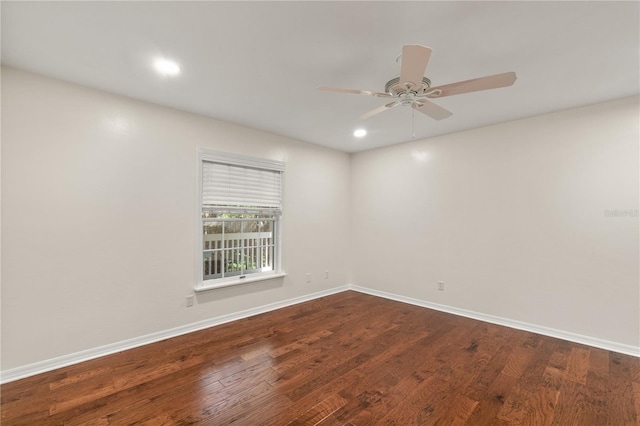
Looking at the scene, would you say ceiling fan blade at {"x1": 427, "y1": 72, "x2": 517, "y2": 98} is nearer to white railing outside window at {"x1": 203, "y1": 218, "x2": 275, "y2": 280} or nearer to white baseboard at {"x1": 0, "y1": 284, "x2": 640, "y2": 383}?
white railing outside window at {"x1": 203, "y1": 218, "x2": 275, "y2": 280}

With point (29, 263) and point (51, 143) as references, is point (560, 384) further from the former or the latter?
point (51, 143)

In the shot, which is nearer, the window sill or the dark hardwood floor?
the dark hardwood floor

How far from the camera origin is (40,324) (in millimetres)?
2465

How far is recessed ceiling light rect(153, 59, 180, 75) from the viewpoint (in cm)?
226

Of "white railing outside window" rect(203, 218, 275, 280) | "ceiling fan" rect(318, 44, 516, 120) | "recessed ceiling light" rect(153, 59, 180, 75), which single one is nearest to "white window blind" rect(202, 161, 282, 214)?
"white railing outside window" rect(203, 218, 275, 280)

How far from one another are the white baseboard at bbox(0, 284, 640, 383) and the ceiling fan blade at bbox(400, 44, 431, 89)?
3.19m

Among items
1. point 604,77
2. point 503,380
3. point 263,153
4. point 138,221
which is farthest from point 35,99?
point 604,77

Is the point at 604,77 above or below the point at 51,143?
above

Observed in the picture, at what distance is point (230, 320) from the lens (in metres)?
3.65

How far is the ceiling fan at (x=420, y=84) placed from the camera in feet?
5.34

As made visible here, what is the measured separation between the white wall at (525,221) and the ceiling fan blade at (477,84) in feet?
6.74

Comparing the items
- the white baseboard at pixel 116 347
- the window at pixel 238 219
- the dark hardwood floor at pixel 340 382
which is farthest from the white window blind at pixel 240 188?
→ the dark hardwood floor at pixel 340 382

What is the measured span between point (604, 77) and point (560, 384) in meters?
2.58

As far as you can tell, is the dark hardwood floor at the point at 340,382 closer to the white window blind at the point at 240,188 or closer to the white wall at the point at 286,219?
the white wall at the point at 286,219
